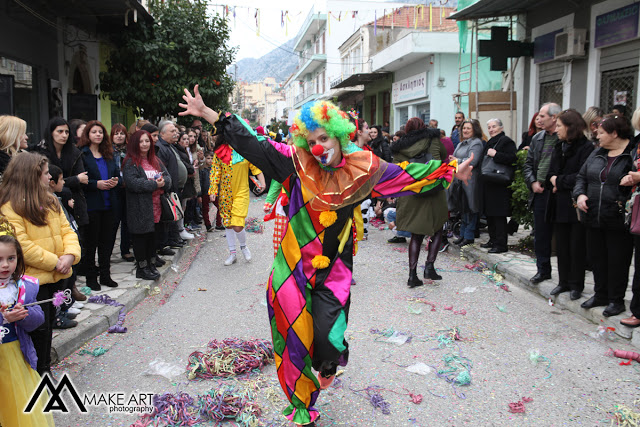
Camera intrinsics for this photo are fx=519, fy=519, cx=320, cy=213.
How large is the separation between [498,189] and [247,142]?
554 cm

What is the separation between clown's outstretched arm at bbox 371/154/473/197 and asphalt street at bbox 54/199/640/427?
4.82 feet

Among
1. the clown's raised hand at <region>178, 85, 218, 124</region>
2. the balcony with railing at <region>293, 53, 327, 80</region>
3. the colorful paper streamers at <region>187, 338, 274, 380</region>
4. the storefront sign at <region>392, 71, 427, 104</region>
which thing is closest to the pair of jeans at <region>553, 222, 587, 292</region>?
the colorful paper streamers at <region>187, 338, 274, 380</region>

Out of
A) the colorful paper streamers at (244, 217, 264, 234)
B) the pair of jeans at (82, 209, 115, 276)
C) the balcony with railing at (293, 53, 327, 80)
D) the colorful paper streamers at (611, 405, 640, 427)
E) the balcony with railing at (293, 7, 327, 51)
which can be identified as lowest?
the colorful paper streamers at (611, 405, 640, 427)

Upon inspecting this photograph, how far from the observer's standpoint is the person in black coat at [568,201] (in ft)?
18.3

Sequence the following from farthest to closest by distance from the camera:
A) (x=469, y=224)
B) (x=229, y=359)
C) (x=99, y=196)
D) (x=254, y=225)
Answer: (x=254, y=225) → (x=469, y=224) → (x=99, y=196) → (x=229, y=359)

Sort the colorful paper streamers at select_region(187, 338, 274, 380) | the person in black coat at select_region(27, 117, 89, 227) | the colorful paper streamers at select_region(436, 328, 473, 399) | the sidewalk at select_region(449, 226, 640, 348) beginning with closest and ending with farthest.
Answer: the colorful paper streamers at select_region(436, 328, 473, 399), the colorful paper streamers at select_region(187, 338, 274, 380), the sidewalk at select_region(449, 226, 640, 348), the person in black coat at select_region(27, 117, 89, 227)

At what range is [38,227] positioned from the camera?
3568 millimetres

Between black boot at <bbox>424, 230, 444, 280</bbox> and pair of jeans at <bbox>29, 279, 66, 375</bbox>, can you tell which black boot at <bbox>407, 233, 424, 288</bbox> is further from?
pair of jeans at <bbox>29, 279, 66, 375</bbox>

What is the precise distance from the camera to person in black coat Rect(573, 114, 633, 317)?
191 inches

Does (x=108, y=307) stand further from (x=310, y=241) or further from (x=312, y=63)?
(x=312, y=63)

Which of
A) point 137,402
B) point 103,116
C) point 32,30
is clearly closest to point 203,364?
point 137,402

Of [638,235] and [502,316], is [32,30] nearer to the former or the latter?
[502,316]

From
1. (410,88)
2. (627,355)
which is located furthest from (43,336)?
(410,88)

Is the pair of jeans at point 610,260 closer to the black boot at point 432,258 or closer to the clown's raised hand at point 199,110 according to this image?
the black boot at point 432,258
